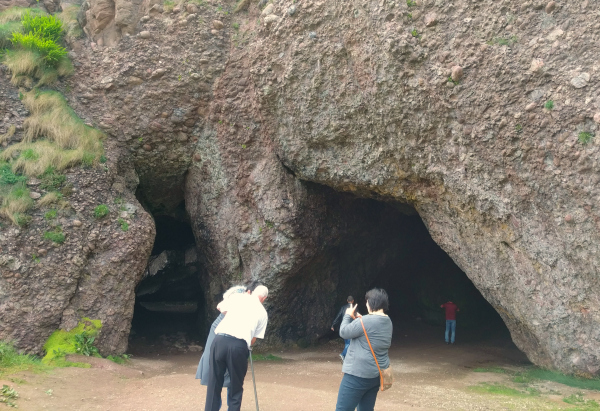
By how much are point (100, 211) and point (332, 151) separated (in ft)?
14.1

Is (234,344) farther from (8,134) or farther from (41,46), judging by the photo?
(41,46)

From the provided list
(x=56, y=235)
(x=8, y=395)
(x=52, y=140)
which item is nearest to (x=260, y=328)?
(x=8, y=395)

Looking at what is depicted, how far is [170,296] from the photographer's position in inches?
639

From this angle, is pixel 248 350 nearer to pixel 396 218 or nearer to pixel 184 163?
pixel 184 163

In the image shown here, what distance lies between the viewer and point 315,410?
5.41m

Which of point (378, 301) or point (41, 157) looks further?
point (41, 157)

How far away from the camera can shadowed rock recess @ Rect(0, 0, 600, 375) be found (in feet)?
22.0

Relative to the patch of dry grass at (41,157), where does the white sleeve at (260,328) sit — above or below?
below

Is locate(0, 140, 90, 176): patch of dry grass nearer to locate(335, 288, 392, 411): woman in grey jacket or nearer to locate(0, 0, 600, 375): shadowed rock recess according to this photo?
locate(0, 0, 600, 375): shadowed rock recess

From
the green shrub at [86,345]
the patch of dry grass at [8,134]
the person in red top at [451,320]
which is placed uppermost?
the patch of dry grass at [8,134]

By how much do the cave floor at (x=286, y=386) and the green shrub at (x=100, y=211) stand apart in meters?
2.48

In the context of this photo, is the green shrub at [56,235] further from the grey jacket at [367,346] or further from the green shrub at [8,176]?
the grey jacket at [367,346]

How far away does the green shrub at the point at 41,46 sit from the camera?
→ 9.59m

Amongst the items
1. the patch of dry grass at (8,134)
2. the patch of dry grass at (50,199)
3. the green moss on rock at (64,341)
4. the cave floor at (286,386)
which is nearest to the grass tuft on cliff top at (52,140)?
the patch of dry grass at (8,134)
